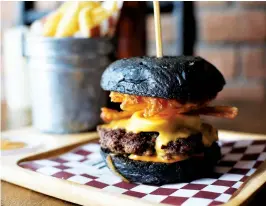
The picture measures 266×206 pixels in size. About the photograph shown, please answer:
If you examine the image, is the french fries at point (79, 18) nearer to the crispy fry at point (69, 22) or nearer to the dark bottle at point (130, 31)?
the crispy fry at point (69, 22)

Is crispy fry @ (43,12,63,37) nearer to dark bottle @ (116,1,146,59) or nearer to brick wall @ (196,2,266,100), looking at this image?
dark bottle @ (116,1,146,59)

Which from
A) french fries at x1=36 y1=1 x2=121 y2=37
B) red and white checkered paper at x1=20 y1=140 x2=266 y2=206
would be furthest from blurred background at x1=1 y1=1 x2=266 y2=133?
red and white checkered paper at x1=20 y1=140 x2=266 y2=206

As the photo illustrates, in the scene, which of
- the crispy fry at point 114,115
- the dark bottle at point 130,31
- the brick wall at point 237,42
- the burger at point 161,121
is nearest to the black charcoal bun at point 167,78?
the burger at point 161,121

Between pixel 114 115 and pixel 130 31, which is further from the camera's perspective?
pixel 130 31

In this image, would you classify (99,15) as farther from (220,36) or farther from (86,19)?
(220,36)

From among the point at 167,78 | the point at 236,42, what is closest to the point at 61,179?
the point at 167,78

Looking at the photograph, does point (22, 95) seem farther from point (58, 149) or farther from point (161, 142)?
point (161, 142)
